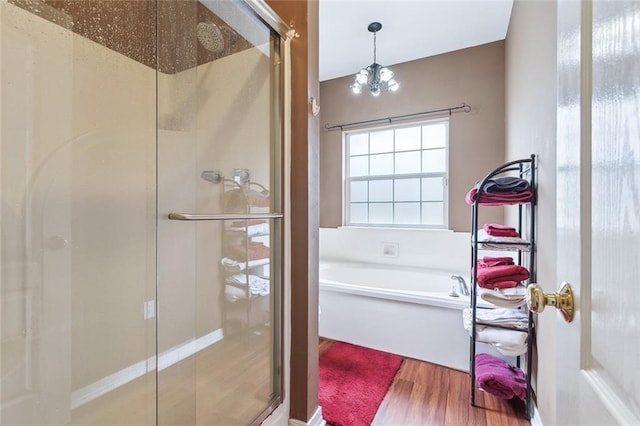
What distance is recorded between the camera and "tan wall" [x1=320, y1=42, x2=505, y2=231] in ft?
8.95

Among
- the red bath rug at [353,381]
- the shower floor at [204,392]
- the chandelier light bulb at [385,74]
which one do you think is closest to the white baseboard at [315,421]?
the red bath rug at [353,381]

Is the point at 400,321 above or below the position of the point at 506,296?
below

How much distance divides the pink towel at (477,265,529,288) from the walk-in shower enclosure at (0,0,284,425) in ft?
3.64

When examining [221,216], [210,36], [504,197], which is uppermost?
[210,36]

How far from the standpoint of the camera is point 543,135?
1431mm

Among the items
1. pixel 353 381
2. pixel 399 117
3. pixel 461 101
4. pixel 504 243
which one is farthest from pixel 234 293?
pixel 461 101

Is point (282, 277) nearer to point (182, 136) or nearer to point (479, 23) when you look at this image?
point (182, 136)

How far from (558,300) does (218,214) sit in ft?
3.86

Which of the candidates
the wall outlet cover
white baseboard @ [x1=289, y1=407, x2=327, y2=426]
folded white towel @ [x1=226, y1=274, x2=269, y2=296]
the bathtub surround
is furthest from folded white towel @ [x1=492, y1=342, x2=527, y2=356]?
the wall outlet cover

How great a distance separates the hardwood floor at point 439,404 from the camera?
1.48m

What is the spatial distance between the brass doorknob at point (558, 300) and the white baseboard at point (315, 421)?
1212 mm

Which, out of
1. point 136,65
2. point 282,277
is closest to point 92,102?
point 136,65

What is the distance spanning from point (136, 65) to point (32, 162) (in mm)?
611

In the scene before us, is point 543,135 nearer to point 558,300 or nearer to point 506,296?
point 506,296
